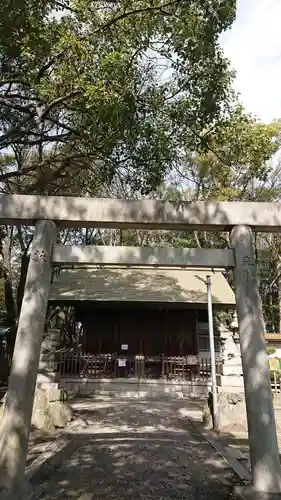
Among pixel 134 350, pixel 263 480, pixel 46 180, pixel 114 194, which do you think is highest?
pixel 114 194

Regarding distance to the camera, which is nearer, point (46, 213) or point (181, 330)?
point (46, 213)

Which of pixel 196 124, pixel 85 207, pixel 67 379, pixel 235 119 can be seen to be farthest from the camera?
pixel 67 379

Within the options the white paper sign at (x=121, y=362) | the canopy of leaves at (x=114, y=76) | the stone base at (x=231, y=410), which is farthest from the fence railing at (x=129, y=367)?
the canopy of leaves at (x=114, y=76)

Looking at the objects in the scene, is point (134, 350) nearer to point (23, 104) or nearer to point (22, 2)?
point (23, 104)

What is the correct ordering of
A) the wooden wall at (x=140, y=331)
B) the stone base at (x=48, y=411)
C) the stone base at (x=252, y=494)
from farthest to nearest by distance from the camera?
the wooden wall at (x=140, y=331)
the stone base at (x=48, y=411)
the stone base at (x=252, y=494)

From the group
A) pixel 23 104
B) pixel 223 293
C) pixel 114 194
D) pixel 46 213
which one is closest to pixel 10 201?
pixel 46 213

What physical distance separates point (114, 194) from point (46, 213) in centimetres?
865

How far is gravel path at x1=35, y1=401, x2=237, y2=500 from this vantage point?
493 cm

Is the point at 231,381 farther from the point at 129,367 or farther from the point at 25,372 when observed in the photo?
the point at 25,372

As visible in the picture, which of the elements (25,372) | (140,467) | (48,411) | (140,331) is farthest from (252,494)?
(140,331)

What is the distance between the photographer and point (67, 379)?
49.6ft

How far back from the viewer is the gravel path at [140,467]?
16.2ft

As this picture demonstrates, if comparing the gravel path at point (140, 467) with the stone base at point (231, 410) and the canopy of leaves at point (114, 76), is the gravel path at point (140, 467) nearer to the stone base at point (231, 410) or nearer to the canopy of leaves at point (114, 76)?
the stone base at point (231, 410)

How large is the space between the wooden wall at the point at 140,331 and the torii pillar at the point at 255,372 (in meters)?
13.1
